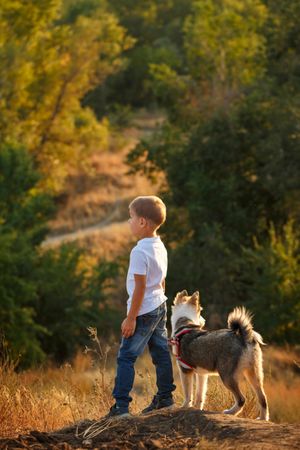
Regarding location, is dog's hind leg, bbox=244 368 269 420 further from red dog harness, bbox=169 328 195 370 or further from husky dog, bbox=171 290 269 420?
red dog harness, bbox=169 328 195 370

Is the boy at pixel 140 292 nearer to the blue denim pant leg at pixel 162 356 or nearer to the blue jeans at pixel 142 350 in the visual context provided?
the blue jeans at pixel 142 350

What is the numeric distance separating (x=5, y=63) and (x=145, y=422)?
31.6m

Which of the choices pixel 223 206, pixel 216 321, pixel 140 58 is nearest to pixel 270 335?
pixel 216 321

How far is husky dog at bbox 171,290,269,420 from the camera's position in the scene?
23.1ft

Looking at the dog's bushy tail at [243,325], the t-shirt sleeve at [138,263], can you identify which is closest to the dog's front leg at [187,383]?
the dog's bushy tail at [243,325]

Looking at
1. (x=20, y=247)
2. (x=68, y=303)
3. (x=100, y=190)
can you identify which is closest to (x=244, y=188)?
(x=68, y=303)

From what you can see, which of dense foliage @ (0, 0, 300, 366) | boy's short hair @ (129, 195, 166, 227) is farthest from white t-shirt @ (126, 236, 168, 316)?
dense foliage @ (0, 0, 300, 366)

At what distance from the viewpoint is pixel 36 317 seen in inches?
1061

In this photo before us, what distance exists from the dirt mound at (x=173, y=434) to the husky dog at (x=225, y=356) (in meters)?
0.39

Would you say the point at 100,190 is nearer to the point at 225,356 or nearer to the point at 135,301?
the point at 135,301

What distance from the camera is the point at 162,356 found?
7.74 metres

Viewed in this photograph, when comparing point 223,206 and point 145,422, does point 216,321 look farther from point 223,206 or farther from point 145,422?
point 145,422

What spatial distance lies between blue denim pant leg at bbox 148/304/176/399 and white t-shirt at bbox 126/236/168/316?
24cm

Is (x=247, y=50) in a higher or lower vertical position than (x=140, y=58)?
higher
